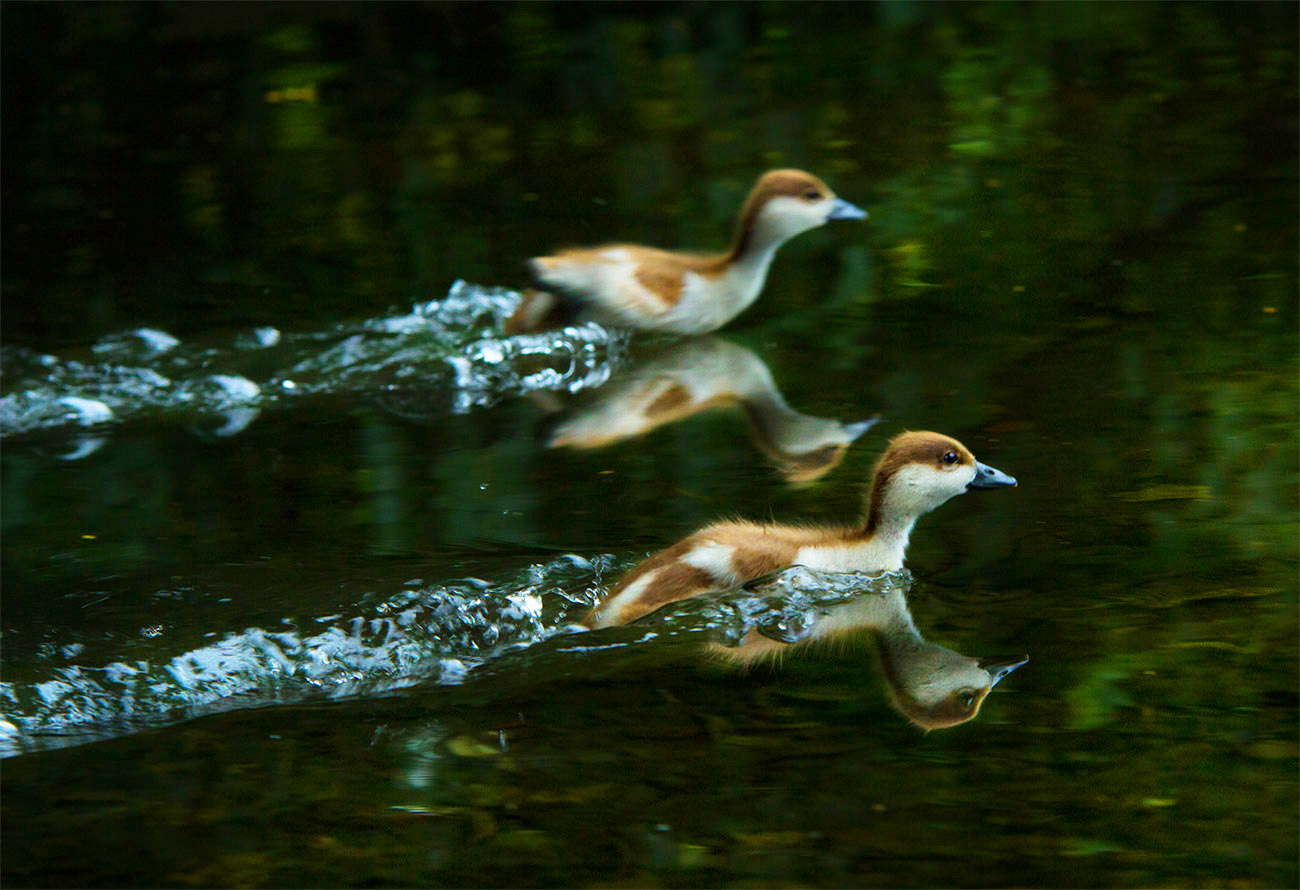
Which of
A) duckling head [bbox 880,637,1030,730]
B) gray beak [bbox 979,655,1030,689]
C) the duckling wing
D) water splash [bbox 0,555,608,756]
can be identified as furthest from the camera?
the duckling wing

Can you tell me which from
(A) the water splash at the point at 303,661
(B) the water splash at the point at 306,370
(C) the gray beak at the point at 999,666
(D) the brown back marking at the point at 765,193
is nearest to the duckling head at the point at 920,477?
(C) the gray beak at the point at 999,666

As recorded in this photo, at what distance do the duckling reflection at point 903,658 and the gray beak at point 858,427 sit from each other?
1274 millimetres

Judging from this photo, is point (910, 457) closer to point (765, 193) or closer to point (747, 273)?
point (747, 273)

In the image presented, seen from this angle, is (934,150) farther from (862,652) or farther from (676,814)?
(676,814)

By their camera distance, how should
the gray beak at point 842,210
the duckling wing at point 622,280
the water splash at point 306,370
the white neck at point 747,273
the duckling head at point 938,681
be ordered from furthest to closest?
the gray beak at point 842,210, the white neck at point 747,273, the duckling wing at point 622,280, the water splash at point 306,370, the duckling head at point 938,681

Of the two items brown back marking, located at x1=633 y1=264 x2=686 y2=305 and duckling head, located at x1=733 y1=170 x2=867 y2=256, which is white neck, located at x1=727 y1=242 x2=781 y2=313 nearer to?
duckling head, located at x1=733 y1=170 x2=867 y2=256

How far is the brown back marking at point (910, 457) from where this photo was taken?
5387 mm

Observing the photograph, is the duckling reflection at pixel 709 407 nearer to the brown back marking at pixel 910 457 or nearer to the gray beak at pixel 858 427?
the gray beak at pixel 858 427

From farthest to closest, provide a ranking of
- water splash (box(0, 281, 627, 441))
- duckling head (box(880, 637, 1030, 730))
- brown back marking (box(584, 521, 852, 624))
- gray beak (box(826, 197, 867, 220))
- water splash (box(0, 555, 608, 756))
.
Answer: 1. gray beak (box(826, 197, 867, 220))
2. water splash (box(0, 281, 627, 441))
3. brown back marking (box(584, 521, 852, 624))
4. water splash (box(0, 555, 608, 756))
5. duckling head (box(880, 637, 1030, 730))

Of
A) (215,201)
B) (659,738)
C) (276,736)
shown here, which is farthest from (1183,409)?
(215,201)

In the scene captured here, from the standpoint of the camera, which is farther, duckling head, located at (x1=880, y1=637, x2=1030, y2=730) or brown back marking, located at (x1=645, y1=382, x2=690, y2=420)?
brown back marking, located at (x1=645, y1=382, x2=690, y2=420)

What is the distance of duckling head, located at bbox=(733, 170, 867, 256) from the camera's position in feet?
26.5

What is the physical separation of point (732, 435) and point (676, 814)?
268 centimetres

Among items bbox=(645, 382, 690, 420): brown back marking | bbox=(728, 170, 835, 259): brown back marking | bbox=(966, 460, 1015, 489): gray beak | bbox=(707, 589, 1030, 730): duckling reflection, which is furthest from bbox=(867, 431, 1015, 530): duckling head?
bbox=(728, 170, 835, 259): brown back marking
